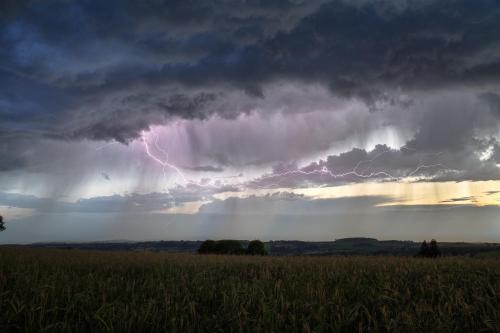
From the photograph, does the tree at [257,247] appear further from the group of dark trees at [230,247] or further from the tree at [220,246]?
the tree at [220,246]

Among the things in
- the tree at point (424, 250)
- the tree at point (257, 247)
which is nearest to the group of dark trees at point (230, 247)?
Answer: the tree at point (257, 247)

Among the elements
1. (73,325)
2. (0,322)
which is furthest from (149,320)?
(0,322)

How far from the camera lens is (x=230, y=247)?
1710 inches

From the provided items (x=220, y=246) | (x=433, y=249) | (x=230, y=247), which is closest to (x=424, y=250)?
(x=433, y=249)

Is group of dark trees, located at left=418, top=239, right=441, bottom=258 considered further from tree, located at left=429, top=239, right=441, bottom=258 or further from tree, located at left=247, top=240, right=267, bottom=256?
tree, located at left=247, top=240, right=267, bottom=256

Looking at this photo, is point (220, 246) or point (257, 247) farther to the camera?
point (220, 246)

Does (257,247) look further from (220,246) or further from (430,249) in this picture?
(430,249)

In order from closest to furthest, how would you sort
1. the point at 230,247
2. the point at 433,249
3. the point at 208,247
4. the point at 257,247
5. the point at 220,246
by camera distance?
the point at 433,249
the point at 257,247
the point at 230,247
the point at 220,246
the point at 208,247

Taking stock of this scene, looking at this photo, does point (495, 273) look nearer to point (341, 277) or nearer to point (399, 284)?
point (399, 284)

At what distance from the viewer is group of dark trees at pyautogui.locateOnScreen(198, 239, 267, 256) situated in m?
41.5

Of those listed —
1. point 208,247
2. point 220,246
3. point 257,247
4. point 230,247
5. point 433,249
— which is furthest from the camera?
point 208,247

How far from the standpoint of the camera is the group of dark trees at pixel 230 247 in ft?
136

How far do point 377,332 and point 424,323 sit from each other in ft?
2.42

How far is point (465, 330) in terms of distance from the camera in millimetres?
4289
